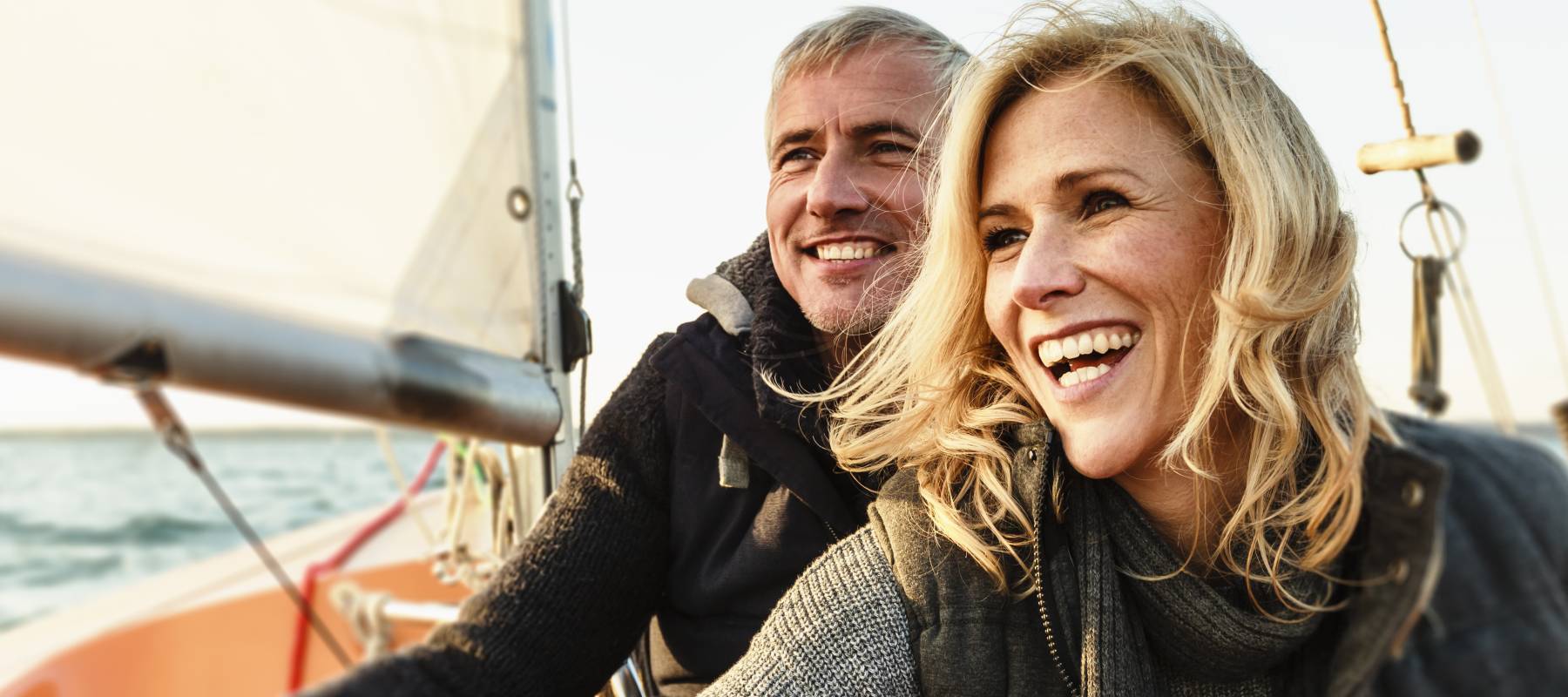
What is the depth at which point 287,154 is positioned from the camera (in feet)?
4.70

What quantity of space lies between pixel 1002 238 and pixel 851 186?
595 millimetres

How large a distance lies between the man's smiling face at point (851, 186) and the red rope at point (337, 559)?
108 cm

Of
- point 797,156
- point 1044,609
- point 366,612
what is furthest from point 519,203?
point 366,612

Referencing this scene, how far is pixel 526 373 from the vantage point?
176 centimetres

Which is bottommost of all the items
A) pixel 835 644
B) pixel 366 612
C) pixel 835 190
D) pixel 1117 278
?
pixel 366 612

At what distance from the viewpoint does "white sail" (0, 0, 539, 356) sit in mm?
1166

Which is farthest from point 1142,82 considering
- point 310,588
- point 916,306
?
point 310,588

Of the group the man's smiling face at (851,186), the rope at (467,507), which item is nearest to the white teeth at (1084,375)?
the man's smiling face at (851,186)

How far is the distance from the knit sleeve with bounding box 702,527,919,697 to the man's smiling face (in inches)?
24.7

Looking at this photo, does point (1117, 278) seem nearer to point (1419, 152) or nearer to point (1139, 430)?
point (1139, 430)

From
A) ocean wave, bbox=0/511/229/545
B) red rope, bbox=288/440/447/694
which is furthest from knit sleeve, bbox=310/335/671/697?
ocean wave, bbox=0/511/229/545

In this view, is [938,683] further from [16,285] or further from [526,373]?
[16,285]

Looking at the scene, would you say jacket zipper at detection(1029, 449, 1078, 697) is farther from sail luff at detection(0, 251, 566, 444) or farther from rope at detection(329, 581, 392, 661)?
rope at detection(329, 581, 392, 661)

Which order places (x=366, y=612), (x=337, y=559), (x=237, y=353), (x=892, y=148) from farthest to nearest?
(x=337, y=559)
(x=366, y=612)
(x=892, y=148)
(x=237, y=353)
